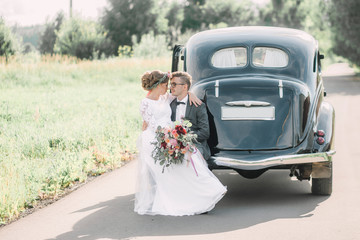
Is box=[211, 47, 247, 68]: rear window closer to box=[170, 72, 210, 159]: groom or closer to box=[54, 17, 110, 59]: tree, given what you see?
box=[170, 72, 210, 159]: groom

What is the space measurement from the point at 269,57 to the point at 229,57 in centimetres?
55

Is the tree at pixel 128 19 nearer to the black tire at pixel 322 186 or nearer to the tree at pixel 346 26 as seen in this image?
the tree at pixel 346 26

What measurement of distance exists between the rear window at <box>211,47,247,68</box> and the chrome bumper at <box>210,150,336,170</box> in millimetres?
1751

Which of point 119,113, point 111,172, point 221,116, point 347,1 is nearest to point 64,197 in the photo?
point 111,172

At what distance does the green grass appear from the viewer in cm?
752

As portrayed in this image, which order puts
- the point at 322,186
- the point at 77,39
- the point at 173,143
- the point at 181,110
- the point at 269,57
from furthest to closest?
1. the point at 77,39
2. the point at 269,57
3. the point at 322,186
4. the point at 181,110
5. the point at 173,143

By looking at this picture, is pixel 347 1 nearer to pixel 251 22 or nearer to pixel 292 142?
pixel 292 142

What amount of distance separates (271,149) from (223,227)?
4.76 ft

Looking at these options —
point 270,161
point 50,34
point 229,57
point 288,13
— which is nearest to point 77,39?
point 50,34

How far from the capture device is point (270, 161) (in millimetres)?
6672

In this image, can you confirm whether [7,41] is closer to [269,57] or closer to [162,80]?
[269,57]

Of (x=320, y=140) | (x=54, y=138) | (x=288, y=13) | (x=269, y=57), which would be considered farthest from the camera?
(x=288, y=13)

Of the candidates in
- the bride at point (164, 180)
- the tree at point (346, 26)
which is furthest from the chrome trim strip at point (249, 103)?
the tree at point (346, 26)

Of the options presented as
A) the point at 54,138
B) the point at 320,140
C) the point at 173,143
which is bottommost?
the point at 54,138
